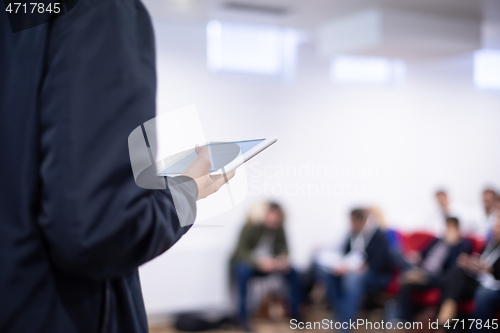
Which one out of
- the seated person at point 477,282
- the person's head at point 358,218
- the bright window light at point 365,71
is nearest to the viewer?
the seated person at point 477,282

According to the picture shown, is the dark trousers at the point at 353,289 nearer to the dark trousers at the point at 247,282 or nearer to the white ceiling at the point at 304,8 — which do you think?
the dark trousers at the point at 247,282

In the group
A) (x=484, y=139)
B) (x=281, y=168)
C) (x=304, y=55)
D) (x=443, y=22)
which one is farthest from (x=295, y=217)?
(x=281, y=168)

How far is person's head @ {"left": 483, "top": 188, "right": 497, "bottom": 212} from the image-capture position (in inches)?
152

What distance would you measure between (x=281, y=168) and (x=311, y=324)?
3556mm

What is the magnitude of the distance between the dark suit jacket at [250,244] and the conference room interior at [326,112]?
128 millimetres

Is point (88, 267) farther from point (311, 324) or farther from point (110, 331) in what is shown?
point (311, 324)

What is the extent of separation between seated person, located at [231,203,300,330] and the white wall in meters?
0.21

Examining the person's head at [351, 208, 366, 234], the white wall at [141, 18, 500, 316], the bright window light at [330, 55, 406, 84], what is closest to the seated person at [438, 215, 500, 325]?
the person's head at [351, 208, 366, 234]

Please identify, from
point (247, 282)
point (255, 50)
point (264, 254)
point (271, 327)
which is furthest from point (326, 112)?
point (271, 327)

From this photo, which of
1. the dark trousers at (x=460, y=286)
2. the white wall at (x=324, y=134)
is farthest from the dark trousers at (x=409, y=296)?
the white wall at (x=324, y=134)

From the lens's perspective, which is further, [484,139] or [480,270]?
[484,139]

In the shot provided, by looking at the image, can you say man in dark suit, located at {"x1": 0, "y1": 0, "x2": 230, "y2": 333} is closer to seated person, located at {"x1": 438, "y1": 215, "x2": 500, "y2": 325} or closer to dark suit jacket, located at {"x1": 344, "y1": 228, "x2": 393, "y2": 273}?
seated person, located at {"x1": 438, "y1": 215, "x2": 500, "y2": 325}

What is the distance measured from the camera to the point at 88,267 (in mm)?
508

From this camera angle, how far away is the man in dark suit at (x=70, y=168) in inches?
19.4
